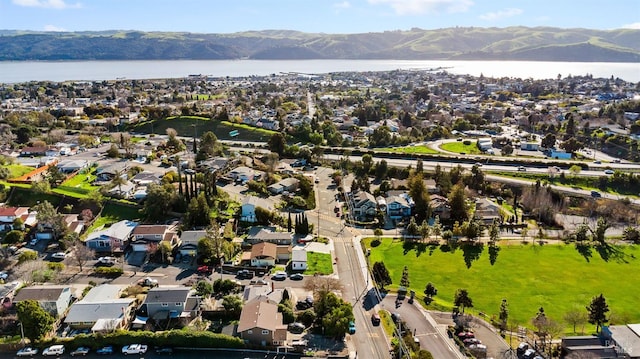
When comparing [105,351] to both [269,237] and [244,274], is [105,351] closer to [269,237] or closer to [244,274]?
[244,274]

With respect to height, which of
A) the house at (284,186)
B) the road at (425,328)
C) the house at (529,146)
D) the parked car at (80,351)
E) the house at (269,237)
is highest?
the house at (529,146)

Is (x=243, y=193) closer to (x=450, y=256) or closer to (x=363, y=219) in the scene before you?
(x=363, y=219)

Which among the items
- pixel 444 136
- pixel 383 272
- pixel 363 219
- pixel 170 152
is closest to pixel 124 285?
pixel 383 272

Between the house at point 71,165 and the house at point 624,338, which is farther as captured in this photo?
the house at point 71,165

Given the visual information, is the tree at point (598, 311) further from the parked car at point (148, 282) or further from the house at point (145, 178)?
the house at point (145, 178)

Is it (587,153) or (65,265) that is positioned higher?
(587,153)

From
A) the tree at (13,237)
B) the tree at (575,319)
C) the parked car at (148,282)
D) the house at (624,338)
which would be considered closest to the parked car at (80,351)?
the parked car at (148,282)

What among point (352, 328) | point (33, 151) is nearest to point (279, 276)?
point (352, 328)
